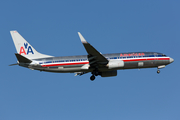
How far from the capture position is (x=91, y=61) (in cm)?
5203

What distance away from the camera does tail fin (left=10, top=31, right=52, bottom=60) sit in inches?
2140

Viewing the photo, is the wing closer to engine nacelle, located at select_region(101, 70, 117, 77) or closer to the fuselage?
the fuselage

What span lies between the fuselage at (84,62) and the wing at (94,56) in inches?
41.4

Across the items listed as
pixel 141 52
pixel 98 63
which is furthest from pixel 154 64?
pixel 98 63

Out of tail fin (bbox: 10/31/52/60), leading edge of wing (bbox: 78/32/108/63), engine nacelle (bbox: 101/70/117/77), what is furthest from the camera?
engine nacelle (bbox: 101/70/117/77)

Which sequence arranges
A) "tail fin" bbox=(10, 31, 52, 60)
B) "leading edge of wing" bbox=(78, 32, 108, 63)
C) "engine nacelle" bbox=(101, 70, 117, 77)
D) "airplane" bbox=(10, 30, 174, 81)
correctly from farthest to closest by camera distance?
"engine nacelle" bbox=(101, 70, 117, 77) < "tail fin" bbox=(10, 31, 52, 60) < "airplane" bbox=(10, 30, 174, 81) < "leading edge of wing" bbox=(78, 32, 108, 63)

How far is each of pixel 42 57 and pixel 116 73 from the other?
15456mm

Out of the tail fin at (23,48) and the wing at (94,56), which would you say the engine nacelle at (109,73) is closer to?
the wing at (94,56)

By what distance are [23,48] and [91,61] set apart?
46.4 ft

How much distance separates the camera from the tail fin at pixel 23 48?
54.3m

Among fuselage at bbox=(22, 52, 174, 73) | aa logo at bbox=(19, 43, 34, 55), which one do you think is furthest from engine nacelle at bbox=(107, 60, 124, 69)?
aa logo at bbox=(19, 43, 34, 55)

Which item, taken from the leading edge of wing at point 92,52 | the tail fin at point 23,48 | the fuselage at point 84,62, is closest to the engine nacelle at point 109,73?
the fuselage at point 84,62

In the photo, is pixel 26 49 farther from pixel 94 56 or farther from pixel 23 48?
pixel 94 56

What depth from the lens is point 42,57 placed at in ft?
178
